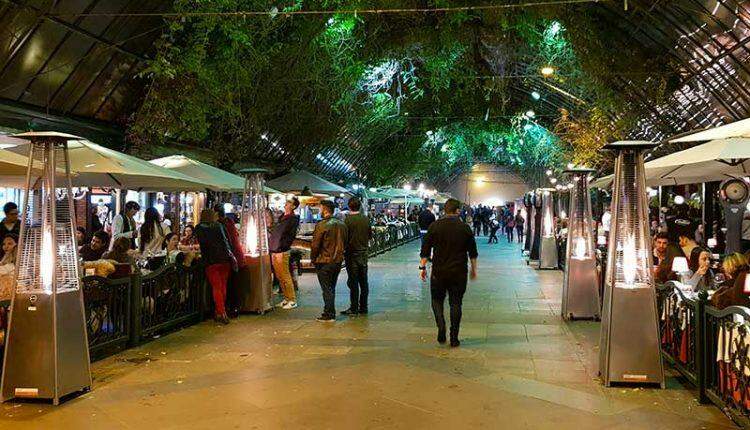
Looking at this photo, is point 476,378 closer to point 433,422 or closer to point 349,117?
point 433,422

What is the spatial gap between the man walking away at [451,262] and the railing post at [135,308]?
3554mm

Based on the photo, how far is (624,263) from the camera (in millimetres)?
6828

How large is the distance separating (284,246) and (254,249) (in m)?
0.77

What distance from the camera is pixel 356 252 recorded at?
10883 mm

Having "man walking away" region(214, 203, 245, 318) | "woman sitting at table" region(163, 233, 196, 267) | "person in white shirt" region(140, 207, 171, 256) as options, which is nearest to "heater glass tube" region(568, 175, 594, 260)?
"man walking away" region(214, 203, 245, 318)

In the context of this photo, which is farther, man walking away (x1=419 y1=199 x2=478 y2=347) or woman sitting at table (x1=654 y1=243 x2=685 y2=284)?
woman sitting at table (x1=654 y1=243 x2=685 y2=284)

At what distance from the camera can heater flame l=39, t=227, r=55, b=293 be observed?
20.6 ft

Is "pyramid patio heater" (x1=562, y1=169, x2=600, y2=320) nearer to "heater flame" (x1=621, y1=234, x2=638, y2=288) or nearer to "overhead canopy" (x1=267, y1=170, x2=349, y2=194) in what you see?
"heater flame" (x1=621, y1=234, x2=638, y2=288)

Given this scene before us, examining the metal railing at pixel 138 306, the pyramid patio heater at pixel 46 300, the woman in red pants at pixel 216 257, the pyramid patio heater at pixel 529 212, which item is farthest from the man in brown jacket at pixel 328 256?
the pyramid patio heater at pixel 529 212

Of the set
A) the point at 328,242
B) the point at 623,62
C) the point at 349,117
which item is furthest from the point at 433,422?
the point at 349,117

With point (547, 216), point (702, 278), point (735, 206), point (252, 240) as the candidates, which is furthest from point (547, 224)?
point (702, 278)

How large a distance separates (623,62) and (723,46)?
325cm

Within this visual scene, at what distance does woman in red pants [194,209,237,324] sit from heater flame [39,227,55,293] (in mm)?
3646

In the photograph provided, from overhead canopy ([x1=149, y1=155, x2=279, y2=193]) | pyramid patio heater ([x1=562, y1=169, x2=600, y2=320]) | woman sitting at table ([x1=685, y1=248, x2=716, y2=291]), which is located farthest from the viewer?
overhead canopy ([x1=149, y1=155, x2=279, y2=193])
